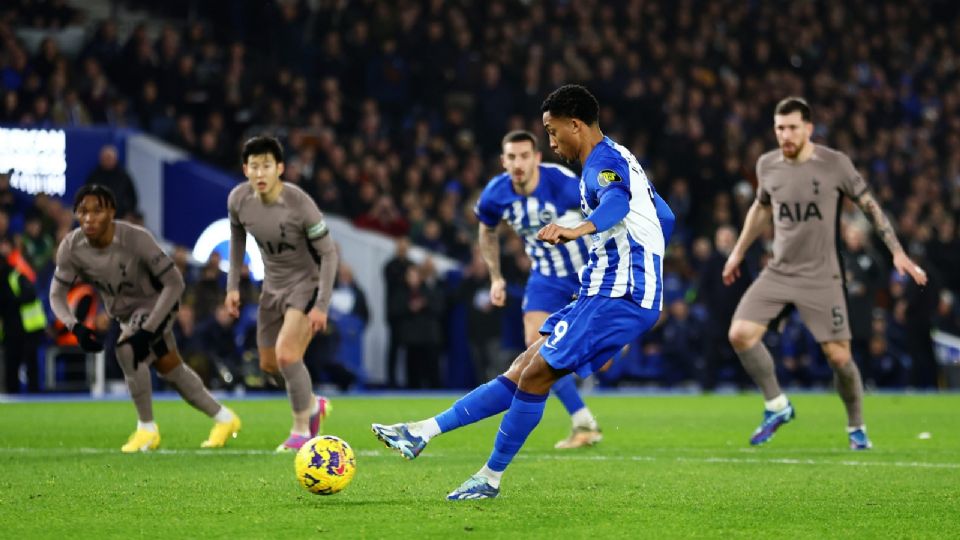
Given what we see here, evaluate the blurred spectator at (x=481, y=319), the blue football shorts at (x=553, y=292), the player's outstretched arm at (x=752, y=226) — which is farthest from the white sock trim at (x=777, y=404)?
the blurred spectator at (x=481, y=319)

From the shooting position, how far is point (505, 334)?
22953 mm

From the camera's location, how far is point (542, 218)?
444 inches

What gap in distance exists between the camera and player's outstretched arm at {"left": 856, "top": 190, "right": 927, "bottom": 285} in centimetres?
1035

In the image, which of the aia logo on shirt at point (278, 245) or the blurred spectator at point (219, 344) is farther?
the blurred spectator at point (219, 344)

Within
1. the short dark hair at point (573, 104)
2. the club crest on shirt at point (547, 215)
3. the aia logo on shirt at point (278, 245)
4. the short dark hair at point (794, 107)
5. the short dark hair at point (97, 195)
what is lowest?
the aia logo on shirt at point (278, 245)

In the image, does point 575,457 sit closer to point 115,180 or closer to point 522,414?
point 522,414

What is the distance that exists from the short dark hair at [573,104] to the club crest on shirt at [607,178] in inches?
13.3

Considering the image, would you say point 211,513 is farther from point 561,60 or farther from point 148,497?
point 561,60

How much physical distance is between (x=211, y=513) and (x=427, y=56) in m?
19.0

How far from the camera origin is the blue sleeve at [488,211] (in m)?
11.4

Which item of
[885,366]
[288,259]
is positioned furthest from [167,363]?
[885,366]

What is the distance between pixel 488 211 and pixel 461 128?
44.8ft

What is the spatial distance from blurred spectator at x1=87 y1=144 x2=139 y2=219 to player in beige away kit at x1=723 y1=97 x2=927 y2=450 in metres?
11.1

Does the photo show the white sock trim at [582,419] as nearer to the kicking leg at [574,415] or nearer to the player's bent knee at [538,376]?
the kicking leg at [574,415]
